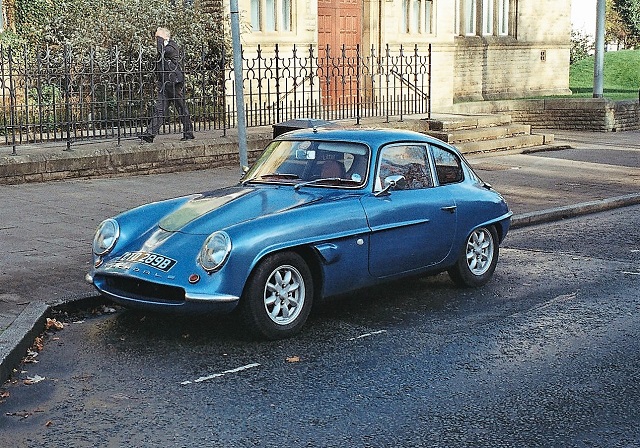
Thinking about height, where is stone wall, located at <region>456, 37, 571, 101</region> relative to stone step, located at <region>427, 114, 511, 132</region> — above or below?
above

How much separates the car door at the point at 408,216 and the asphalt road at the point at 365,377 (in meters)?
0.41

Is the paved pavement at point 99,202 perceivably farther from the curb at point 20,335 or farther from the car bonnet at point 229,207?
the car bonnet at point 229,207

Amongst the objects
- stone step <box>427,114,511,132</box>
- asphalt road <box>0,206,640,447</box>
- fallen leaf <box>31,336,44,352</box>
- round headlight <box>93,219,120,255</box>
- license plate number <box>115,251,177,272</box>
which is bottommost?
asphalt road <box>0,206,640,447</box>

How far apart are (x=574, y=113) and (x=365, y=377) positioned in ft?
67.6

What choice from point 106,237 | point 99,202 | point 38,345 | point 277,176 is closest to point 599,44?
point 99,202

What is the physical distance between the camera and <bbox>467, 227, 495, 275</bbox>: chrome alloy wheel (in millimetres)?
8828

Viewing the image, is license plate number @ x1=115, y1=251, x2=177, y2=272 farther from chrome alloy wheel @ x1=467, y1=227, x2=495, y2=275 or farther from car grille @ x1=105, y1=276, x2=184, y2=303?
chrome alloy wheel @ x1=467, y1=227, x2=495, y2=275

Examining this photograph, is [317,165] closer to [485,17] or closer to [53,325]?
[53,325]

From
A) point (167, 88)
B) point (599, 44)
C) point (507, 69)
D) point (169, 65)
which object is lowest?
point (167, 88)

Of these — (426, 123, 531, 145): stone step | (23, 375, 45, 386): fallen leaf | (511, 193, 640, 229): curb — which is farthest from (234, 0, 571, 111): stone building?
(23, 375, 45, 386): fallen leaf

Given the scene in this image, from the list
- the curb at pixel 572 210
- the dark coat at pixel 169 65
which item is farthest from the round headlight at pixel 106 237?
the dark coat at pixel 169 65

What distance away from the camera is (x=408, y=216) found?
26.3 feet

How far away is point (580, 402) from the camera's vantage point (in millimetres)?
5855

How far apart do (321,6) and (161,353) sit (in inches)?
698
